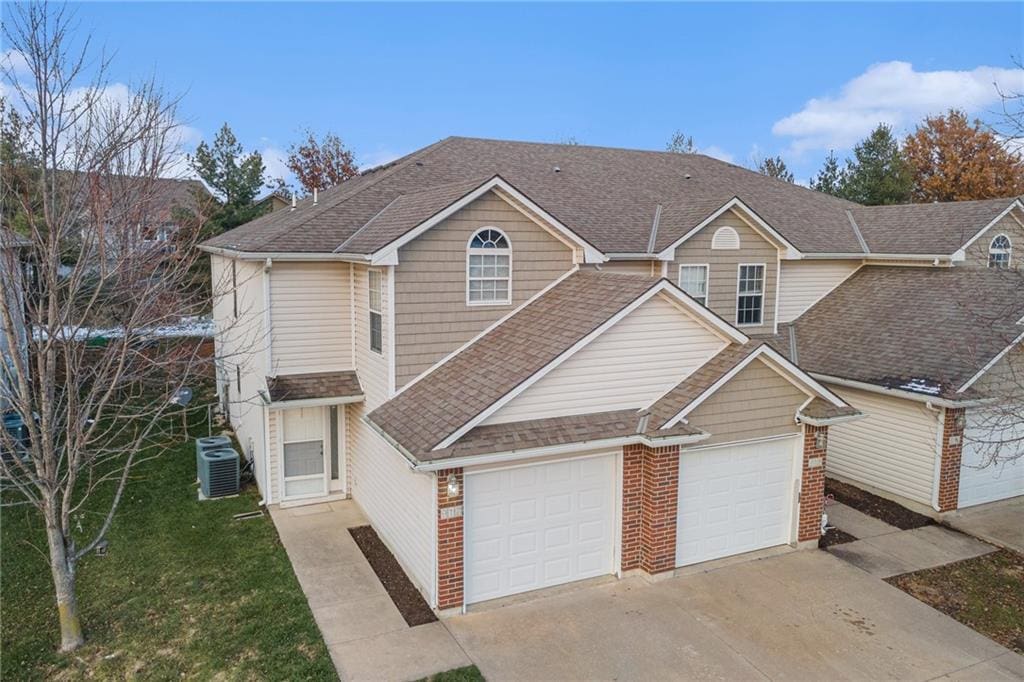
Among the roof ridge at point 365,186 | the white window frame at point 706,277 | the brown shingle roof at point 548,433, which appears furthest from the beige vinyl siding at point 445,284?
the white window frame at point 706,277

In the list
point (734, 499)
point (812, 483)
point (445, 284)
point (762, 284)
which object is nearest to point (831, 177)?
point (762, 284)

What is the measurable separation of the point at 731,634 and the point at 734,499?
8.77ft

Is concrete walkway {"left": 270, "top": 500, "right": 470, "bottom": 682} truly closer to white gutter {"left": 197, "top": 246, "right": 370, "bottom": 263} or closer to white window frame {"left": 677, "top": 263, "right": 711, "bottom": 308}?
white gutter {"left": 197, "top": 246, "right": 370, "bottom": 263}

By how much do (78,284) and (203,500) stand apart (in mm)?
6993

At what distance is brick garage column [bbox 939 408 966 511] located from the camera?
1352 cm

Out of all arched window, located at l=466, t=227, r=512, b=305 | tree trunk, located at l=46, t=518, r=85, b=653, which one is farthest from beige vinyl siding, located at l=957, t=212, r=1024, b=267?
Answer: tree trunk, located at l=46, t=518, r=85, b=653

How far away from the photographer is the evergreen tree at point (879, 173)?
39719 millimetres

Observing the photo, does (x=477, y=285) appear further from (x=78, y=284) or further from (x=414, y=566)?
(x=78, y=284)

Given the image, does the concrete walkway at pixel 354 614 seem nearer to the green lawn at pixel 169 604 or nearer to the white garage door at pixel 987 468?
the green lawn at pixel 169 604

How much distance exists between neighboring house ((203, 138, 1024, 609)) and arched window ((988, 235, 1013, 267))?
7.14 m

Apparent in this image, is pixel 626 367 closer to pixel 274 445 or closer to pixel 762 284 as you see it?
pixel 274 445

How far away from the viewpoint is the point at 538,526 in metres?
10.3

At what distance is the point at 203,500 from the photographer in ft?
45.4

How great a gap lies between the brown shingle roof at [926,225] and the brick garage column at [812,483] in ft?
30.6
